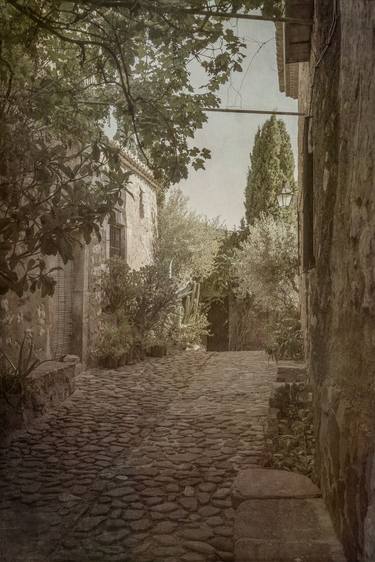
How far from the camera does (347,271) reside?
89.2 inches

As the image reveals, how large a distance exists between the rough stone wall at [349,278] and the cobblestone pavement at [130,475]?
0.87m

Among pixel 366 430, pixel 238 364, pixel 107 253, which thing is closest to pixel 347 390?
pixel 366 430

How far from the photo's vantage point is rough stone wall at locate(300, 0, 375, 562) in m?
1.91

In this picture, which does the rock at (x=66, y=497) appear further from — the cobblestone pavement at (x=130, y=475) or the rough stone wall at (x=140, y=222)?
the rough stone wall at (x=140, y=222)

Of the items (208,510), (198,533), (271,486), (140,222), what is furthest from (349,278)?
(140,222)

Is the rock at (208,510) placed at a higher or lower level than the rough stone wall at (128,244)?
lower

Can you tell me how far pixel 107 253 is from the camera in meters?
9.73

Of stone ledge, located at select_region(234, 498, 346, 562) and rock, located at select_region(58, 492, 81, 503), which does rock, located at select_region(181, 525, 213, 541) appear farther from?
rock, located at select_region(58, 492, 81, 503)

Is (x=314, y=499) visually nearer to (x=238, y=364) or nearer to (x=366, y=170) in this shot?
(x=366, y=170)

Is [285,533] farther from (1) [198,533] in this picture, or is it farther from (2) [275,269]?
(2) [275,269]

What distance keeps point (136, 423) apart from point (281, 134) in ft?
42.0

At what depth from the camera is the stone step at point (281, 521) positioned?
2129 mm

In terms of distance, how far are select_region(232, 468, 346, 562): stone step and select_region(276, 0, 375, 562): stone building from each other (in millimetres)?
79

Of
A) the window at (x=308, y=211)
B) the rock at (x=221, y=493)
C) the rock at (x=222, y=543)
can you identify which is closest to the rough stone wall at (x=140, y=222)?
the window at (x=308, y=211)
